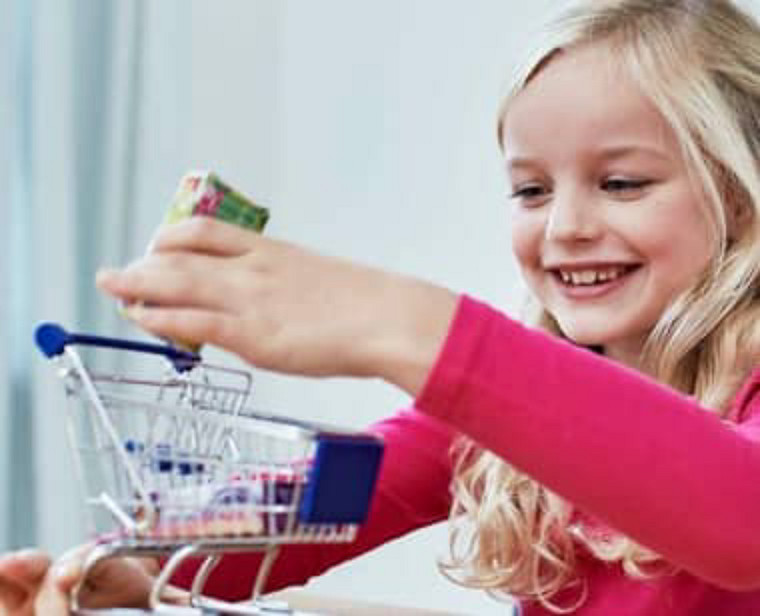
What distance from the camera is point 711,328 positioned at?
3.87ft

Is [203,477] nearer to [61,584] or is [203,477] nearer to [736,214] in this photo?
[61,584]

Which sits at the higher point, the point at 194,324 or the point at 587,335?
the point at 194,324

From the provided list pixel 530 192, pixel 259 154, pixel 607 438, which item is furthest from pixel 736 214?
pixel 259 154

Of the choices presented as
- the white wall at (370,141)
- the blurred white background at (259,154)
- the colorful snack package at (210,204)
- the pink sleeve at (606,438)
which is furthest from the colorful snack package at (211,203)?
the white wall at (370,141)

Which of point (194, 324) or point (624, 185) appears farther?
point (624, 185)

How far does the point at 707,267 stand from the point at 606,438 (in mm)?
498

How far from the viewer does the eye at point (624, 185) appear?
116 cm

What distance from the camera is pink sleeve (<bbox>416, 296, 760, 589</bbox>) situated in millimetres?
704

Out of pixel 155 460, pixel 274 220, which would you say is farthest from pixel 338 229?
pixel 155 460

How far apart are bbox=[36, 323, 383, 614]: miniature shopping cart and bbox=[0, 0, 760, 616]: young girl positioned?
10 cm

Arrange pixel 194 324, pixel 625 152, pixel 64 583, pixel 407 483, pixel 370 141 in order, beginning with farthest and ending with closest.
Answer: pixel 370 141
pixel 407 483
pixel 625 152
pixel 64 583
pixel 194 324

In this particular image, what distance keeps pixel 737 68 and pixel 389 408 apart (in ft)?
4.65

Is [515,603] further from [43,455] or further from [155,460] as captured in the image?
[43,455]

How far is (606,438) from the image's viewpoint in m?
0.73
